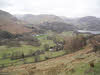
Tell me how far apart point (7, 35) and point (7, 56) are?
47.3 meters

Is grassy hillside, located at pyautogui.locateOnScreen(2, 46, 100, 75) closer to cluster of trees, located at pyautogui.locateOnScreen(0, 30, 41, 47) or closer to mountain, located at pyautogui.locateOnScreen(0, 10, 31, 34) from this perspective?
cluster of trees, located at pyautogui.locateOnScreen(0, 30, 41, 47)

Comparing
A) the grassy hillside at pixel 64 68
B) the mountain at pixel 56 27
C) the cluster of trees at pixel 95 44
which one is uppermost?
the mountain at pixel 56 27

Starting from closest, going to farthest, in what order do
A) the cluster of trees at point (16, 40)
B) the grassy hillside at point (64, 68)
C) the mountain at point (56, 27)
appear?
the grassy hillside at point (64, 68) < the cluster of trees at point (16, 40) < the mountain at point (56, 27)

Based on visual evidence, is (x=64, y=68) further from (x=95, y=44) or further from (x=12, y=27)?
(x=12, y=27)

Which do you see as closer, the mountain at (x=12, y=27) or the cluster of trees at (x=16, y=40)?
the cluster of trees at (x=16, y=40)

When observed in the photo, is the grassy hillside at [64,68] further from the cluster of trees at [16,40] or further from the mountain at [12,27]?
the mountain at [12,27]

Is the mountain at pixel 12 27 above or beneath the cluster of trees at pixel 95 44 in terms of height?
above

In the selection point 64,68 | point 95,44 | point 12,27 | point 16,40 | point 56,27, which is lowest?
point 64,68

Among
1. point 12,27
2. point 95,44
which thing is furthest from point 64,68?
point 12,27

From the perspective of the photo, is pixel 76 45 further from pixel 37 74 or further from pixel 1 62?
pixel 1 62

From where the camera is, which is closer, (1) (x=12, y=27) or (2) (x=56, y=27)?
(1) (x=12, y=27)

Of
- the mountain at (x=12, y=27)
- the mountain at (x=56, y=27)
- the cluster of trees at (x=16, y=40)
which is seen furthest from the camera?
the mountain at (x=56, y=27)

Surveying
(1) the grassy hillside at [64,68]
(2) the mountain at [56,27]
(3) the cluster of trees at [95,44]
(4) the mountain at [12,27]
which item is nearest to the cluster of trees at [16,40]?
(4) the mountain at [12,27]

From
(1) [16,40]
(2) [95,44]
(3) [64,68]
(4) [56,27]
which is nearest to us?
(3) [64,68]
